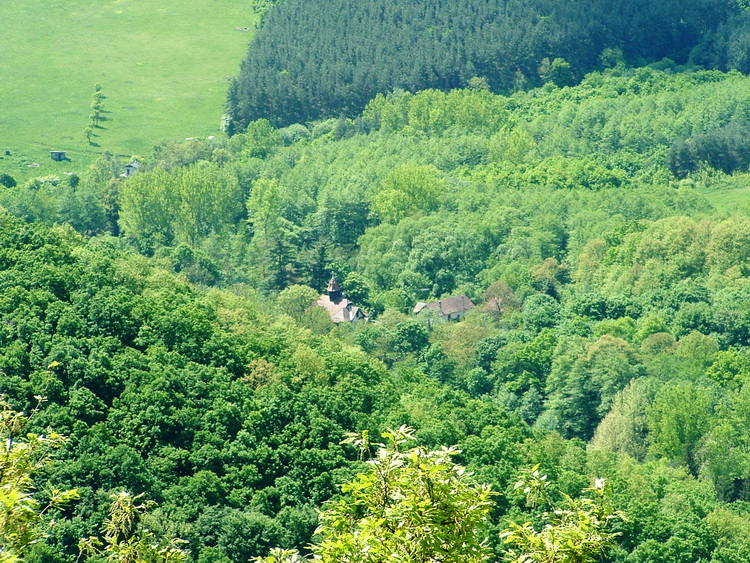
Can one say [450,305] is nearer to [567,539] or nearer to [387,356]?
[387,356]

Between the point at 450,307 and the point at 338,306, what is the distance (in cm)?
1238

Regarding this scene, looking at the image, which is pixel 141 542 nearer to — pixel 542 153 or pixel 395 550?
pixel 395 550

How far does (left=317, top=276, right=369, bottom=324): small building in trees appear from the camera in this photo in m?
148

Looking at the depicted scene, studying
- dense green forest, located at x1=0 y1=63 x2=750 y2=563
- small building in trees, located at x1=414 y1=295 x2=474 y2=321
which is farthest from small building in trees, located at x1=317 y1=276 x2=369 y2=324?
small building in trees, located at x1=414 y1=295 x2=474 y2=321

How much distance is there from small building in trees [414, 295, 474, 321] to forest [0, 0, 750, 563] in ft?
6.33

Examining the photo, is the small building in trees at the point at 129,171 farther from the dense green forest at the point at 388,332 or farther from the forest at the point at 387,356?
the forest at the point at 387,356

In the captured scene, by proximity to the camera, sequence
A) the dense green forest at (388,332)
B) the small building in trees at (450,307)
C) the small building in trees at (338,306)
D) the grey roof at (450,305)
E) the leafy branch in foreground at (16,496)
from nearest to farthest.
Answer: the leafy branch in foreground at (16,496)
the dense green forest at (388,332)
the small building in trees at (338,306)
the small building in trees at (450,307)
the grey roof at (450,305)

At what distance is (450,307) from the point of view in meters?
153

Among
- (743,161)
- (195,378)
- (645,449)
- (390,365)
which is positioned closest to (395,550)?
(195,378)

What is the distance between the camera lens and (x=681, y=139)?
193m

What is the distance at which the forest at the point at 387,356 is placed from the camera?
47825mm

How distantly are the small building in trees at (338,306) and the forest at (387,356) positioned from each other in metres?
2.20

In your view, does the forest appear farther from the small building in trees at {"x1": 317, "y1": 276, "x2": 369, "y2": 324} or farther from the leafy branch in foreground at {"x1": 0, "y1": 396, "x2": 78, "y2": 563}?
the small building in trees at {"x1": 317, "y1": 276, "x2": 369, "y2": 324}

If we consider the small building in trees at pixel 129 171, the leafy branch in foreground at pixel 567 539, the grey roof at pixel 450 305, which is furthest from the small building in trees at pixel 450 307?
the leafy branch in foreground at pixel 567 539
